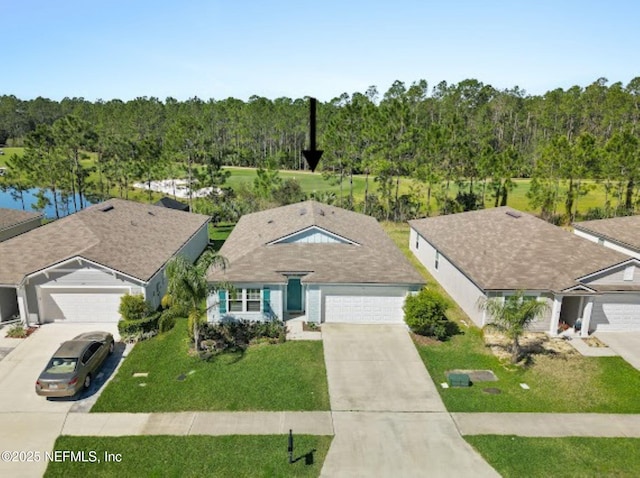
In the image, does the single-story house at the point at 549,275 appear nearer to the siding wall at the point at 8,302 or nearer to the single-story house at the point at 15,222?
the siding wall at the point at 8,302

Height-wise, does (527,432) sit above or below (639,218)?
below

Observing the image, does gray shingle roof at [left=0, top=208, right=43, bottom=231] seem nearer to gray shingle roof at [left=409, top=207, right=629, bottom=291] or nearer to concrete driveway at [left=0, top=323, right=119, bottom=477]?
concrete driveway at [left=0, top=323, right=119, bottom=477]

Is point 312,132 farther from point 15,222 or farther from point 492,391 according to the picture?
point 15,222

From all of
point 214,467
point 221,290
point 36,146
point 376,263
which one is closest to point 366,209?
point 376,263

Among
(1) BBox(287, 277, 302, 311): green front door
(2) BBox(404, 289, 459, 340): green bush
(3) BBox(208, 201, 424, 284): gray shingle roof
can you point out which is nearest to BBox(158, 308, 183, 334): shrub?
(3) BBox(208, 201, 424, 284): gray shingle roof

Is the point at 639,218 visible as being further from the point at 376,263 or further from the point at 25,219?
the point at 25,219

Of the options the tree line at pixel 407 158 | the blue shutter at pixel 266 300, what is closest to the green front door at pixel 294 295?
the blue shutter at pixel 266 300
